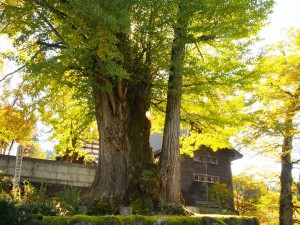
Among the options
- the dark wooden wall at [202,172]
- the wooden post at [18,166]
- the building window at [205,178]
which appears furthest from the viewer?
the building window at [205,178]

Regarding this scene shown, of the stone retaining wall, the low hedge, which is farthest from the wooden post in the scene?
the low hedge

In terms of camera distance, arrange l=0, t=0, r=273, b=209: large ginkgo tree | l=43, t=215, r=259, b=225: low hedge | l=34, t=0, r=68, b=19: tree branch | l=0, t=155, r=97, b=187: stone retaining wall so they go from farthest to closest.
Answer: l=0, t=155, r=97, b=187: stone retaining wall < l=34, t=0, r=68, b=19: tree branch < l=0, t=0, r=273, b=209: large ginkgo tree < l=43, t=215, r=259, b=225: low hedge

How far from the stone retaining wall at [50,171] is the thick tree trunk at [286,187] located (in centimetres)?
965

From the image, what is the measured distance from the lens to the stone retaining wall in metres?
11.6

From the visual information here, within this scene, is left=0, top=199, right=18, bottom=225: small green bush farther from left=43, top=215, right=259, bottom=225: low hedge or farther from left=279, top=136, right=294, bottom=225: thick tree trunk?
left=279, top=136, right=294, bottom=225: thick tree trunk

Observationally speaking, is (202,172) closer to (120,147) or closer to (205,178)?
(205,178)

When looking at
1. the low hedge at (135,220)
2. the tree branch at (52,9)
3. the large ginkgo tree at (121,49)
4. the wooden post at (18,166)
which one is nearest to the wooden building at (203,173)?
the large ginkgo tree at (121,49)

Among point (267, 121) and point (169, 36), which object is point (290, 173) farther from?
point (169, 36)

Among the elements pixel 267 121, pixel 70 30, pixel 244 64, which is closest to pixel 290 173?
pixel 267 121

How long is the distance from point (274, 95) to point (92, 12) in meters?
11.5

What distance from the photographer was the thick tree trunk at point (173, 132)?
8.83m

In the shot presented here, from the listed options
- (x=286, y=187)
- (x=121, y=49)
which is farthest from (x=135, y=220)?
(x=286, y=187)

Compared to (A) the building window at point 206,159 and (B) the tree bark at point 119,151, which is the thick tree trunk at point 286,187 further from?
(B) the tree bark at point 119,151

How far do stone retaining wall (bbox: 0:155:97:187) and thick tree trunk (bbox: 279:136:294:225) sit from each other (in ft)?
31.7
